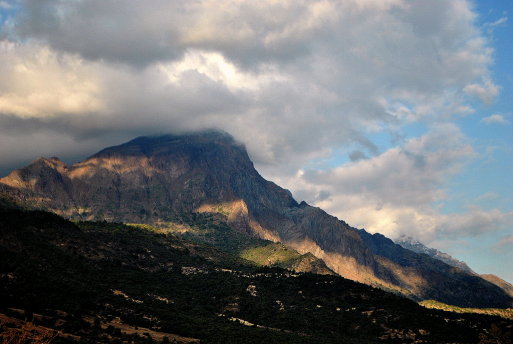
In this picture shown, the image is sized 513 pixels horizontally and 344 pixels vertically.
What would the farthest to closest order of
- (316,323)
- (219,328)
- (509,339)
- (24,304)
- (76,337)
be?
(316,323) → (219,328) → (509,339) → (24,304) → (76,337)

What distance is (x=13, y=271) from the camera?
432 feet

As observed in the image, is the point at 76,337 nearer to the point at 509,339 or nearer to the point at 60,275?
the point at 60,275

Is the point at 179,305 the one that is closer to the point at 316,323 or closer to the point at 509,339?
the point at 316,323

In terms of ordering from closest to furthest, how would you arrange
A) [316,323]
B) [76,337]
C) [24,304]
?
[76,337], [24,304], [316,323]

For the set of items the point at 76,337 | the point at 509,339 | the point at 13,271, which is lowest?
the point at 76,337

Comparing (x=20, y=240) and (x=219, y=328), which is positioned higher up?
(x=20, y=240)

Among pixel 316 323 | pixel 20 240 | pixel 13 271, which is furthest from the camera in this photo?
pixel 316 323

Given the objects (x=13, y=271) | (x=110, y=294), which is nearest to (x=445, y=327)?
(x=110, y=294)

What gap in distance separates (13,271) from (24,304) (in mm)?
24979

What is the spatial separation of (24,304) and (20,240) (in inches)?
3113

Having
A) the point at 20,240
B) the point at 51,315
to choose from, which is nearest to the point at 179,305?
the point at 20,240

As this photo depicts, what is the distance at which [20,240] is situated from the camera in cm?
18125

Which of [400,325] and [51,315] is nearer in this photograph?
[51,315]

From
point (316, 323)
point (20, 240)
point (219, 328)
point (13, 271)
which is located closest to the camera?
point (13, 271)
